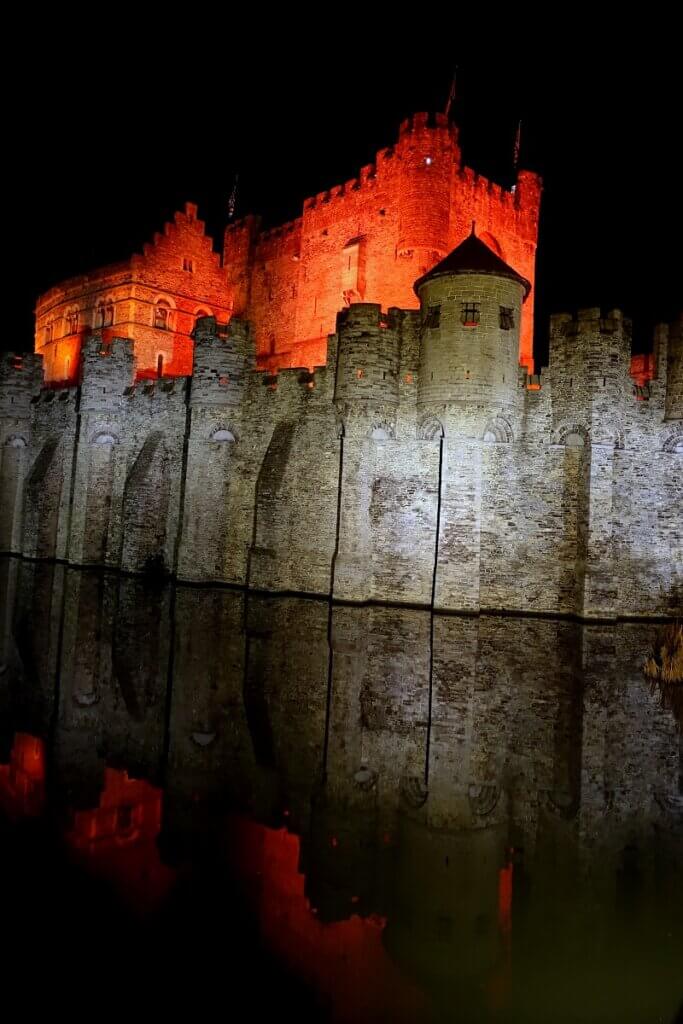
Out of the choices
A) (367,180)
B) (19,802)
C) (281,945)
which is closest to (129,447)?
(367,180)

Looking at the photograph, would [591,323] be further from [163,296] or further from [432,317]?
[163,296]

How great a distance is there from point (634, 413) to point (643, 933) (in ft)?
53.7

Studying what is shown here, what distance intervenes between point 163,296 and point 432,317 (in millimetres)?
21374

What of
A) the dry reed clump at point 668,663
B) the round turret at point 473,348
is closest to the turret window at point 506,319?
the round turret at point 473,348

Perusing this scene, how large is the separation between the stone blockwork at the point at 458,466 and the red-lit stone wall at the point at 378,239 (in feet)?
28.9

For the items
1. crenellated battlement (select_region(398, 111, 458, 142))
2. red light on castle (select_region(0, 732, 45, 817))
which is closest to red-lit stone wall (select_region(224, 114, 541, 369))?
crenellated battlement (select_region(398, 111, 458, 142))

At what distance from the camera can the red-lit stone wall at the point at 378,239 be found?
94.0 ft

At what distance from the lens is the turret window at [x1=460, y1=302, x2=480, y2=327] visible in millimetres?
19219

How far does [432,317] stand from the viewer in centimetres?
1973

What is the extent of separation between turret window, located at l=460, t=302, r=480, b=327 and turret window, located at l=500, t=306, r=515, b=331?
63 centimetres

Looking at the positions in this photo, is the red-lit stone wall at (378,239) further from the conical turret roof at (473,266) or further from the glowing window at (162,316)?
the conical turret roof at (473,266)

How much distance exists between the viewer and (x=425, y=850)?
20.7ft

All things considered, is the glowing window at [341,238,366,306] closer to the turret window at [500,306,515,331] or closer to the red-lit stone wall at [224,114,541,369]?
the red-lit stone wall at [224,114,541,369]

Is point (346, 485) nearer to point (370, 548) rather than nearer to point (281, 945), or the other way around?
point (370, 548)
